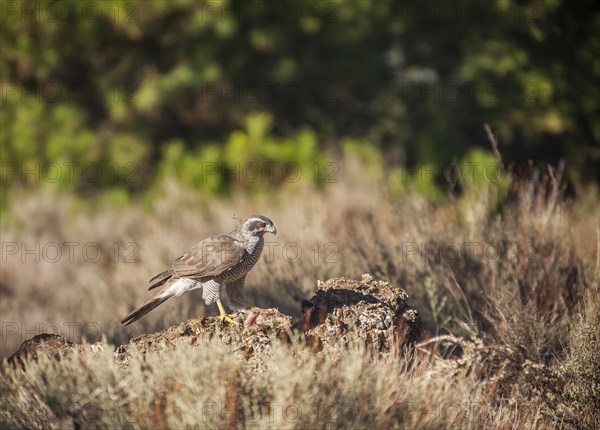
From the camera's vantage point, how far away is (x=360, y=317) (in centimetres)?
552

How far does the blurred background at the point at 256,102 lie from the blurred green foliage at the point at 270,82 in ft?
0.08

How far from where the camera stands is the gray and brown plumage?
20.2 ft

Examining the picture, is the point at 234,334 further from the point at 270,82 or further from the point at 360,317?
the point at 270,82

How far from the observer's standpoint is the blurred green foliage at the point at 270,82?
13.2 metres

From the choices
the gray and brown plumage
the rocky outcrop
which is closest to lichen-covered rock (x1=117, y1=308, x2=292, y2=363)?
the rocky outcrop

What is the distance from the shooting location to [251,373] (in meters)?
4.87

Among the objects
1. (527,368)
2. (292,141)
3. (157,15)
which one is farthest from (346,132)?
(527,368)

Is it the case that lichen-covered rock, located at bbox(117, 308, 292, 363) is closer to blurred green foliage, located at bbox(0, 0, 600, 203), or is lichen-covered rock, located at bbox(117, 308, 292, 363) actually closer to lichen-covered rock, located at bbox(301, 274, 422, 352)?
lichen-covered rock, located at bbox(301, 274, 422, 352)

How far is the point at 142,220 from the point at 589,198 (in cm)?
613

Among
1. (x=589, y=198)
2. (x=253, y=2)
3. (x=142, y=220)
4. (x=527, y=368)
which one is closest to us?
(x=527, y=368)

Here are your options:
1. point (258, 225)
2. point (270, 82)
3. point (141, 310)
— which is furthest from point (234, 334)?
point (270, 82)

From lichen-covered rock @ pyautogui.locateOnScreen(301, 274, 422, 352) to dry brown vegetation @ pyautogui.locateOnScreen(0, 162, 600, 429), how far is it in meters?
0.17

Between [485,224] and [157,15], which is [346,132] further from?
[485,224]

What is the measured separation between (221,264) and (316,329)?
101 cm
